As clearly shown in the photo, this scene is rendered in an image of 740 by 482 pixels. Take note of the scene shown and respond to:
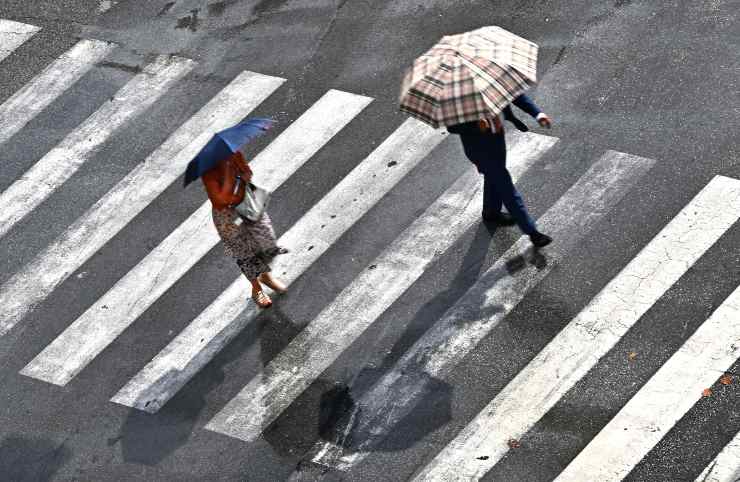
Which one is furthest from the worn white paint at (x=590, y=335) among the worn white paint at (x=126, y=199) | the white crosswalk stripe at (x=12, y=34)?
the white crosswalk stripe at (x=12, y=34)

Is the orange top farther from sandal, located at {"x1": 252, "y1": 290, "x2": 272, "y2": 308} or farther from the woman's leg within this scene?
sandal, located at {"x1": 252, "y1": 290, "x2": 272, "y2": 308}

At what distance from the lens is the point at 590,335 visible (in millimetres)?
9008

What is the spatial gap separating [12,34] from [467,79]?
749 centimetres

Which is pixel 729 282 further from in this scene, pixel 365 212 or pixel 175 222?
pixel 175 222

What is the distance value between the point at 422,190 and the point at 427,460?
312 centimetres

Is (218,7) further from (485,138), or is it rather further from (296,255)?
(485,138)

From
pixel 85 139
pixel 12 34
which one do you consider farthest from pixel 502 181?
pixel 12 34

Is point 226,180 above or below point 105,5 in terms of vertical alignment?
above

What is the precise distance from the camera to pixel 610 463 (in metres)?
8.09

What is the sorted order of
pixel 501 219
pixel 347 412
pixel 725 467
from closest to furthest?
pixel 725 467 → pixel 347 412 → pixel 501 219

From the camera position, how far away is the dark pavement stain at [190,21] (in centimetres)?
1361

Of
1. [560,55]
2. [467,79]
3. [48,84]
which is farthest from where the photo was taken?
[48,84]

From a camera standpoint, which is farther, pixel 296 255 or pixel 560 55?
pixel 560 55

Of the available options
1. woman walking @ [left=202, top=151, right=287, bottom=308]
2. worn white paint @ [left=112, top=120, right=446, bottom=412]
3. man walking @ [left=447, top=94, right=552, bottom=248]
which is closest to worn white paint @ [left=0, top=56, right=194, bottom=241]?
worn white paint @ [left=112, top=120, right=446, bottom=412]
